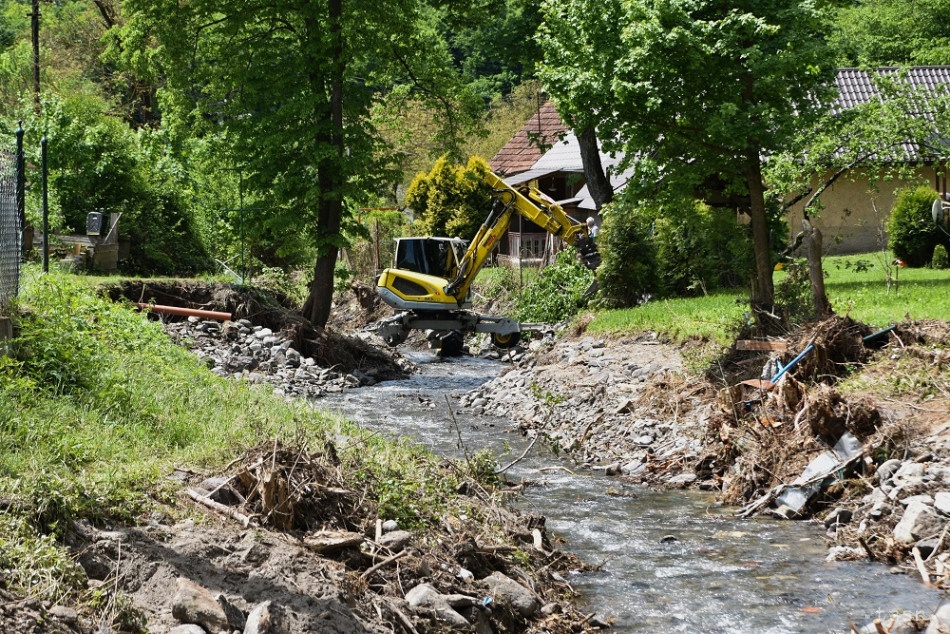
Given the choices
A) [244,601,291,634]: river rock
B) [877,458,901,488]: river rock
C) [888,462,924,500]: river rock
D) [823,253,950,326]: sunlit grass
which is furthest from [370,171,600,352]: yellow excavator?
[244,601,291,634]: river rock

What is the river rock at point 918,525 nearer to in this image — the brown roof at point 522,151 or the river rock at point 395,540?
the river rock at point 395,540

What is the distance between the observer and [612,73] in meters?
15.3

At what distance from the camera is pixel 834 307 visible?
633 inches

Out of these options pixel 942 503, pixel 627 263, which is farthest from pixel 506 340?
pixel 942 503

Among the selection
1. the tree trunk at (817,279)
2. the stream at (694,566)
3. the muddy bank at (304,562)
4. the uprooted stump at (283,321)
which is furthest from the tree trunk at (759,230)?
the uprooted stump at (283,321)

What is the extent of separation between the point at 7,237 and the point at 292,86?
1281 centimetres

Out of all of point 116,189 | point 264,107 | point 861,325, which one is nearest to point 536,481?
point 861,325

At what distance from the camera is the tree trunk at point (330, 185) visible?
2261 centimetres

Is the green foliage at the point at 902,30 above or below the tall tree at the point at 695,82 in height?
above

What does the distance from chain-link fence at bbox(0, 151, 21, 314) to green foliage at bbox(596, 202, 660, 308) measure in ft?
44.8

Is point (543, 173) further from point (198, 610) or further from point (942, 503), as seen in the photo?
point (198, 610)

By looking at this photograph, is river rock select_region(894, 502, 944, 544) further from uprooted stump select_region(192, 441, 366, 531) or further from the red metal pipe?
the red metal pipe

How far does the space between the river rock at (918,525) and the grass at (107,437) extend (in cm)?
367

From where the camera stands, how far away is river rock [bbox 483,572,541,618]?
725 cm
